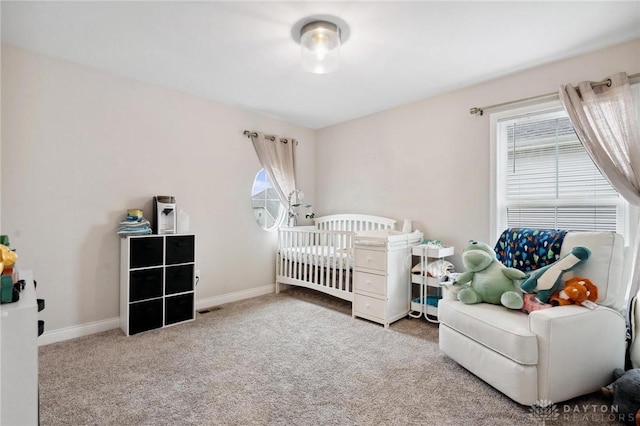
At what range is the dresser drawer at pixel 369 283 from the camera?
9.27 feet

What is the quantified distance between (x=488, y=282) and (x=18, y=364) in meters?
2.41

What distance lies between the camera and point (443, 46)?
2.24m

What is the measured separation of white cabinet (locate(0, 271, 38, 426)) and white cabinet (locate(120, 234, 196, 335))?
1848mm

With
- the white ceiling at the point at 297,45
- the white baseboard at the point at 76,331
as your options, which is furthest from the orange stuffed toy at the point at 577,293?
the white baseboard at the point at 76,331

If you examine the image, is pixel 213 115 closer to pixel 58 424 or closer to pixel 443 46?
pixel 443 46

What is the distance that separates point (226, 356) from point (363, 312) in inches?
53.0

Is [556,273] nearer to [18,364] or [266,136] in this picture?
[18,364]

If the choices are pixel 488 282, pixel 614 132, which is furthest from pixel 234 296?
pixel 614 132

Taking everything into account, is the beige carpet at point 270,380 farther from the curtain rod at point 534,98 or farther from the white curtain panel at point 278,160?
the curtain rod at point 534,98

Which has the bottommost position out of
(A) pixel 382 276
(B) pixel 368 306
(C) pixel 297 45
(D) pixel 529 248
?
(B) pixel 368 306

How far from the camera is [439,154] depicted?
3.18m

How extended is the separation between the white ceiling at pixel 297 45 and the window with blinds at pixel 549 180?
1.77 ft

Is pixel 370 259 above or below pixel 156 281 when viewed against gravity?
above

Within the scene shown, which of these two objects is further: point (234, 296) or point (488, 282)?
point (234, 296)
